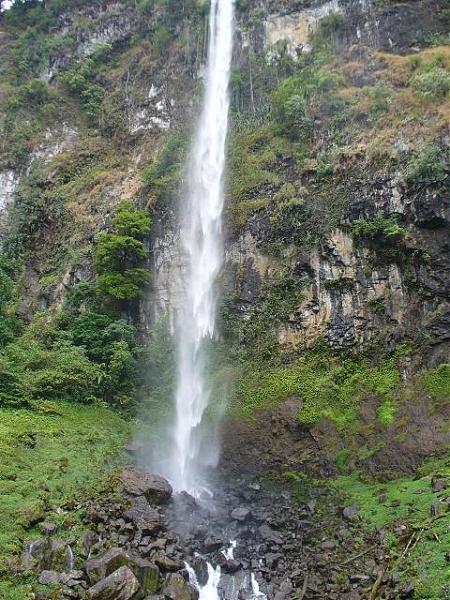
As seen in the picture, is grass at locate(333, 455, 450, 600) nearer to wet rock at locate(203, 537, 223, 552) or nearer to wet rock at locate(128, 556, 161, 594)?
wet rock at locate(203, 537, 223, 552)

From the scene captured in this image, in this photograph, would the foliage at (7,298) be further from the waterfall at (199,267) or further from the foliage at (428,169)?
the foliage at (428,169)

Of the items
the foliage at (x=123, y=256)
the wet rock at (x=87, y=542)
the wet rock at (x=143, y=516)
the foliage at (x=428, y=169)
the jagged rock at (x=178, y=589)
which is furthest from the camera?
the foliage at (x=123, y=256)

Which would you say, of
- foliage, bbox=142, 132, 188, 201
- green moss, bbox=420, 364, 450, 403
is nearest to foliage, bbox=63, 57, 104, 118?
foliage, bbox=142, 132, 188, 201

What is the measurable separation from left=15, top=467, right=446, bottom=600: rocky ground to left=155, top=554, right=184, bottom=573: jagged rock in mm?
21

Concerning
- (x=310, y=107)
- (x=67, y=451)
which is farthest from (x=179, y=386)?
(x=310, y=107)

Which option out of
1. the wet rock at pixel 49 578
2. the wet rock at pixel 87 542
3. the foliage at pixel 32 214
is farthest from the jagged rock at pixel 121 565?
the foliage at pixel 32 214

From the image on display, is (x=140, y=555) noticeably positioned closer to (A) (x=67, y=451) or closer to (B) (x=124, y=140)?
(A) (x=67, y=451)

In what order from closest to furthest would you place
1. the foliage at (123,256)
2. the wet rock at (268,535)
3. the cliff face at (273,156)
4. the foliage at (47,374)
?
the wet rock at (268,535) → the foliage at (47,374) → the cliff face at (273,156) → the foliage at (123,256)

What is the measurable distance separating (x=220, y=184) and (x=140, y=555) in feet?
57.9

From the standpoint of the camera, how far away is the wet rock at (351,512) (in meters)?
12.5

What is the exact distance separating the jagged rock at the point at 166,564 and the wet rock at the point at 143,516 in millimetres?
926

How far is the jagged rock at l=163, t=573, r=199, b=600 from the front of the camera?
973 centimetres

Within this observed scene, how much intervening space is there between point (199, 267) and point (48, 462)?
11631 mm

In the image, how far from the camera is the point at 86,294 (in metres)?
22.8
